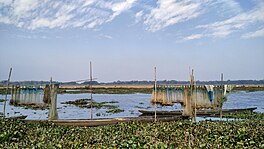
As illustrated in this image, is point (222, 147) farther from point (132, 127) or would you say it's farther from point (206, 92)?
point (206, 92)

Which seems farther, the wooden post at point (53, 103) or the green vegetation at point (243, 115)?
the green vegetation at point (243, 115)

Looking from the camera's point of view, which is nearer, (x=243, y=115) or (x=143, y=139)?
(x=143, y=139)

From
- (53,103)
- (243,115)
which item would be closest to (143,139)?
(53,103)

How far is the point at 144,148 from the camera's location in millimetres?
7055

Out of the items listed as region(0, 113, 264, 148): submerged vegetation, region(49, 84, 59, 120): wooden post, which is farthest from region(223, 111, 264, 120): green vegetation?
region(49, 84, 59, 120): wooden post

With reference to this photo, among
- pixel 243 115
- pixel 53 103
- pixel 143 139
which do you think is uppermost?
pixel 53 103

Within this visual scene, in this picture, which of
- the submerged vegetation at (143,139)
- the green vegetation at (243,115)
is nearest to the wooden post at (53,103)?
the submerged vegetation at (143,139)

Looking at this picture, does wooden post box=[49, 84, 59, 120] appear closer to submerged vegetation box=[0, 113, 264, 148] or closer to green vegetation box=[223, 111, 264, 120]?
submerged vegetation box=[0, 113, 264, 148]

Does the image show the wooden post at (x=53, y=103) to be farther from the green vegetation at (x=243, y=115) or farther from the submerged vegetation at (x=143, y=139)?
the green vegetation at (x=243, y=115)

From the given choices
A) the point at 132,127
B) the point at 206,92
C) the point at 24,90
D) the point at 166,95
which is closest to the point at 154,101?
the point at 166,95

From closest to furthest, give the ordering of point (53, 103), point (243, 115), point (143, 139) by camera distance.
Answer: point (143, 139) → point (53, 103) → point (243, 115)

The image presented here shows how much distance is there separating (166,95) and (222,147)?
10.5 meters

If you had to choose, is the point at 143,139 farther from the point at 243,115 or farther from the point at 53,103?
the point at 243,115

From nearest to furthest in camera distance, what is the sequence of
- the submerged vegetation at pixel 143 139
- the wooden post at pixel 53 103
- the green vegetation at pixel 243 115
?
the submerged vegetation at pixel 143 139, the wooden post at pixel 53 103, the green vegetation at pixel 243 115
